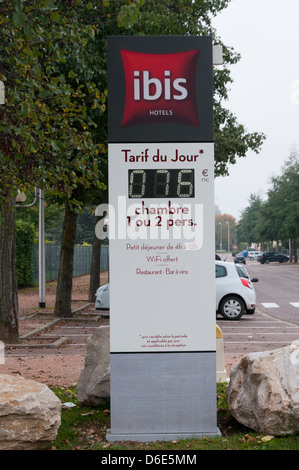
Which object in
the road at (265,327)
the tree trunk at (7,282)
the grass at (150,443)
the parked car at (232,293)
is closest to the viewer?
the grass at (150,443)

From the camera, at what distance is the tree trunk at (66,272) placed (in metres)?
19.4

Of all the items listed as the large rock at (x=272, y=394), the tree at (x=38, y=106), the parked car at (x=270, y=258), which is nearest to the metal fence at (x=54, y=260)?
the tree at (x=38, y=106)

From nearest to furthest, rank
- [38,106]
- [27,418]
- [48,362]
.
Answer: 1. [27,418]
2. [38,106]
3. [48,362]

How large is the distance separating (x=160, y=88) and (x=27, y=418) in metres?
3.43

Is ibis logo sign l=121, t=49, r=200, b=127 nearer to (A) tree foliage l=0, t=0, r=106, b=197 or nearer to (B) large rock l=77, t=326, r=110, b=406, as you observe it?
(A) tree foliage l=0, t=0, r=106, b=197

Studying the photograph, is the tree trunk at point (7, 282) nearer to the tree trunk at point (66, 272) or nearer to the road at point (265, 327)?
the road at point (265, 327)

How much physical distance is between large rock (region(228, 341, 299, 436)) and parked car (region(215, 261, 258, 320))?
38.3 feet

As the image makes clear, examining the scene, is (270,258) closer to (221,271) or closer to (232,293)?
(221,271)

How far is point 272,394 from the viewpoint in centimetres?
629

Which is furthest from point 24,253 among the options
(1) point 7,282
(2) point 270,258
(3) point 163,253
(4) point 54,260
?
(2) point 270,258

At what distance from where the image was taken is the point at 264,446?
20.1ft

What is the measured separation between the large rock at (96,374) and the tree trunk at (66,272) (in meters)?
11.5

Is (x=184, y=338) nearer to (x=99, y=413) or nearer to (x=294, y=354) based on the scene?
(x=294, y=354)

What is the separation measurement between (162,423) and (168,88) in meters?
3.38
